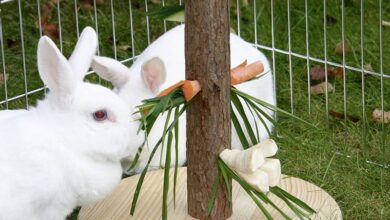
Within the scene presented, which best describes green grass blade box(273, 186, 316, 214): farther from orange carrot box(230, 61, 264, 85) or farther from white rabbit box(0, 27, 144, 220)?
white rabbit box(0, 27, 144, 220)

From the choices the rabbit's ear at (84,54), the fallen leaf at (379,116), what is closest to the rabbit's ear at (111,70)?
the rabbit's ear at (84,54)

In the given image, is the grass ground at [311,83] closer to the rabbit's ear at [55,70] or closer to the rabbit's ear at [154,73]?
the rabbit's ear at [154,73]

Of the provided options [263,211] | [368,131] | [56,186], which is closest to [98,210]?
[56,186]

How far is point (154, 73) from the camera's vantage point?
3318mm

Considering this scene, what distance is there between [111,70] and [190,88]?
1.96ft

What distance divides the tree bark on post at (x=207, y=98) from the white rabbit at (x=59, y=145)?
18cm

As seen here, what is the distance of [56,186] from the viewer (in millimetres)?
2807

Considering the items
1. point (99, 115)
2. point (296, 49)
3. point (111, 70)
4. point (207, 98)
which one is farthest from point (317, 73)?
point (99, 115)

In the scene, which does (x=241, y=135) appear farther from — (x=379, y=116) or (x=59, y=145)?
(x=379, y=116)

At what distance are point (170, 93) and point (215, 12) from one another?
0.84 ft

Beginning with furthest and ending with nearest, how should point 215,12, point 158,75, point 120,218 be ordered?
1. point 158,75
2. point 120,218
3. point 215,12

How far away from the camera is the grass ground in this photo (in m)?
3.44

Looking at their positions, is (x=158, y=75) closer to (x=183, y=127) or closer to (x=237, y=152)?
(x=183, y=127)

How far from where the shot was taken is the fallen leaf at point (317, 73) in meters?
4.13
